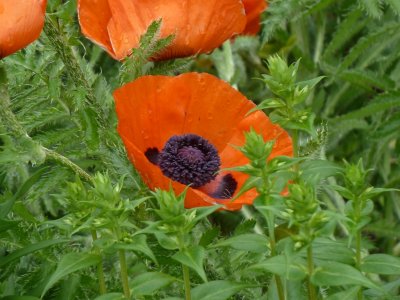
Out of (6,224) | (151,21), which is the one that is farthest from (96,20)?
(6,224)

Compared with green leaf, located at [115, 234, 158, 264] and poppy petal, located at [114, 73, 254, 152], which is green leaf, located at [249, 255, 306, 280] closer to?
green leaf, located at [115, 234, 158, 264]

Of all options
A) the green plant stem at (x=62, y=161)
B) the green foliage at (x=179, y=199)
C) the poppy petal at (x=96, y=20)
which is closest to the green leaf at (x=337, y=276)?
the green foliage at (x=179, y=199)

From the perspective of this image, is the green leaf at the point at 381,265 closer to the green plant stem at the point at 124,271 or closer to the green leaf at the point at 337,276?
the green leaf at the point at 337,276

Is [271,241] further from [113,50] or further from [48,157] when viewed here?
[113,50]

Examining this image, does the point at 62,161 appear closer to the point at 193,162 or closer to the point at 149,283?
the point at 193,162

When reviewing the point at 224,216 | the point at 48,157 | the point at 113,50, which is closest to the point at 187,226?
the point at 48,157

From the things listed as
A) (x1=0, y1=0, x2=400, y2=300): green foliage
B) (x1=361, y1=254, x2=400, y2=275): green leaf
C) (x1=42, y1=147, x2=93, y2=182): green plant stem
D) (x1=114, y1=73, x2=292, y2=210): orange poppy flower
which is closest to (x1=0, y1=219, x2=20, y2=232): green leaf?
(x1=0, y1=0, x2=400, y2=300): green foliage
